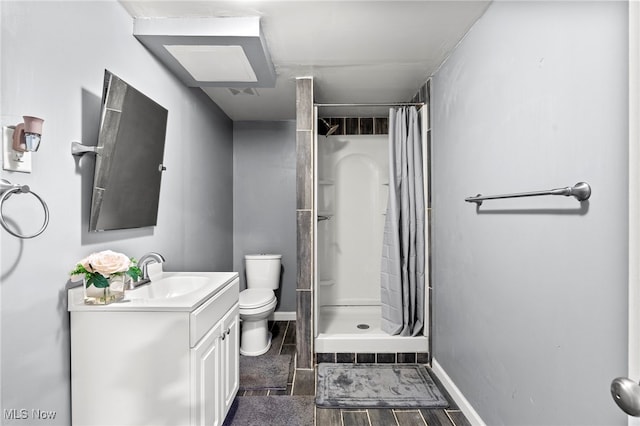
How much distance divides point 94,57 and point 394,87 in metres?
2.15

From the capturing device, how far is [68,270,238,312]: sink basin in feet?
4.39

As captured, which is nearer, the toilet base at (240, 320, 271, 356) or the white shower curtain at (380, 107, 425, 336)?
the white shower curtain at (380, 107, 425, 336)

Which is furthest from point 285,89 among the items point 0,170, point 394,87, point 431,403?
point 431,403

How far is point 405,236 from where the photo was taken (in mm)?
2744

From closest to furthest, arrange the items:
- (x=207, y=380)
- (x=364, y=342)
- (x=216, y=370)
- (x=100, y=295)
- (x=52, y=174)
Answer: (x=52, y=174), (x=100, y=295), (x=207, y=380), (x=216, y=370), (x=364, y=342)

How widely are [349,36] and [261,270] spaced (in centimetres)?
231

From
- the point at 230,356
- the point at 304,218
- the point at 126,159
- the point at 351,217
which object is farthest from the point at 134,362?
the point at 351,217

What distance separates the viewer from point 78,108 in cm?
139

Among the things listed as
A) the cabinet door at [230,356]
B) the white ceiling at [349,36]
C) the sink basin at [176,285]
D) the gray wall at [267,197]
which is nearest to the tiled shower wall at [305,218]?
the white ceiling at [349,36]

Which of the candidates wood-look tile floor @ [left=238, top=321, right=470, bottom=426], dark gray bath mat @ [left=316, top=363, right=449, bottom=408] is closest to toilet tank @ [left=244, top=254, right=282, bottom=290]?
dark gray bath mat @ [left=316, top=363, right=449, bottom=408]

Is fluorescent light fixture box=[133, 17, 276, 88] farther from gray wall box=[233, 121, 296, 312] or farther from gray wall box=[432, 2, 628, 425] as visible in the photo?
gray wall box=[233, 121, 296, 312]

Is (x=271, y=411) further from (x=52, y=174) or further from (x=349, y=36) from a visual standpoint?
(x=349, y=36)

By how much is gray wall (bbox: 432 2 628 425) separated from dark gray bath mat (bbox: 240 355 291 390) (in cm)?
119

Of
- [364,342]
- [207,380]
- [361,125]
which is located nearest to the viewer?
[207,380]
